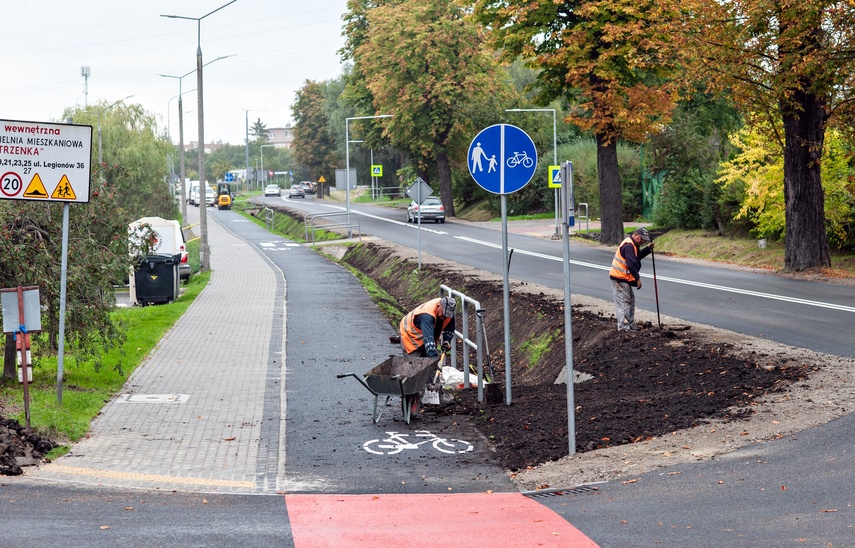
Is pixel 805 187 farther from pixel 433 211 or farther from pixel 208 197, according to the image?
pixel 208 197

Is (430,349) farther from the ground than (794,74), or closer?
closer

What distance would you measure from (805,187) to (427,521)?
19845 mm

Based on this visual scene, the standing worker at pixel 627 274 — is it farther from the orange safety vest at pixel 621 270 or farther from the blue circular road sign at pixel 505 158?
the blue circular road sign at pixel 505 158

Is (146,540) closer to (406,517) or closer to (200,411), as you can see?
(406,517)

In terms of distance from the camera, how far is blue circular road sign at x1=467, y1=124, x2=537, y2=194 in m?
10.6

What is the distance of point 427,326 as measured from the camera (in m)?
11.6

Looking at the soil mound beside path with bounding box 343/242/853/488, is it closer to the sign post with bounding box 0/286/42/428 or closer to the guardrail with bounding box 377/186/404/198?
the sign post with bounding box 0/286/42/428

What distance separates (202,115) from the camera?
113 feet

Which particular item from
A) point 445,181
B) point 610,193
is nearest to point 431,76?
point 445,181

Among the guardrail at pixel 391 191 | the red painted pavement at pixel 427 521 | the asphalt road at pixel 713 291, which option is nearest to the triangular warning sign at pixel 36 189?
the red painted pavement at pixel 427 521

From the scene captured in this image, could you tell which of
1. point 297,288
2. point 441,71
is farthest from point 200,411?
point 441,71

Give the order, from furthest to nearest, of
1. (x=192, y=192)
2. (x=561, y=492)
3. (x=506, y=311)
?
(x=192, y=192) < (x=506, y=311) < (x=561, y=492)

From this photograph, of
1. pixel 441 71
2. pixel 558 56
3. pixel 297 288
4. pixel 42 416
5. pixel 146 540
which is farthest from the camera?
pixel 441 71

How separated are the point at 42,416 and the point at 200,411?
184 centimetres
